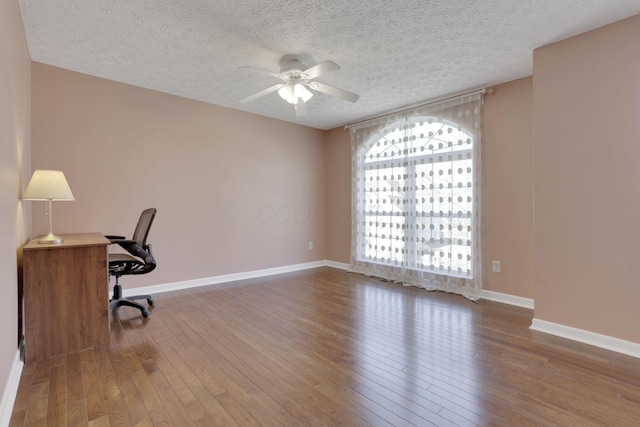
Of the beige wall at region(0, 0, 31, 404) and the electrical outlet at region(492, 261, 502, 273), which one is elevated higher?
the beige wall at region(0, 0, 31, 404)

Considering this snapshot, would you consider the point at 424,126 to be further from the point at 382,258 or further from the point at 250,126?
the point at 250,126

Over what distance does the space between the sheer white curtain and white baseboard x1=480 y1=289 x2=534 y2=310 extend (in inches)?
5.0

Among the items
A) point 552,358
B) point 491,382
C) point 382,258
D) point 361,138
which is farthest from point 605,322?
point 361,138

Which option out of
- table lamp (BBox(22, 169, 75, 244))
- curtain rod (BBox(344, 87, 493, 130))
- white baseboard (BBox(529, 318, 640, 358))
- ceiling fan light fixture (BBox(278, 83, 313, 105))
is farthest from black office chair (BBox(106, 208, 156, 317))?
white baseboard (BBox(529, 318, 640, 358))

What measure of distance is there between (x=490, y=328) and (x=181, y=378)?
2.52m

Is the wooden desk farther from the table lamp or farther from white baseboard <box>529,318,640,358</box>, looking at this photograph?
white baseboard <box>529,318,640,358</box>

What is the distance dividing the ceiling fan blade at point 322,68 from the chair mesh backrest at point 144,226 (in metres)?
1.98

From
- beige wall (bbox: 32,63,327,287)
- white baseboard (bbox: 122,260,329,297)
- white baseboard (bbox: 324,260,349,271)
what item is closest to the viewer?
beige wall (bbox: 32,63,327,287)

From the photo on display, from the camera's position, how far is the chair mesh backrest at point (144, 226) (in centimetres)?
299

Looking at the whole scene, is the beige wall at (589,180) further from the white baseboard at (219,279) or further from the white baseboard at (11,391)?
the white baseboard at (11,391)

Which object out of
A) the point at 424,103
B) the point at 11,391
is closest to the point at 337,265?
the point at 424,103

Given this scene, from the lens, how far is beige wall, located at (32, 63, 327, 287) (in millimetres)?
3205

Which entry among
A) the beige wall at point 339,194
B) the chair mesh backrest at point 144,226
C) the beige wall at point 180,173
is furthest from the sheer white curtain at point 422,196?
the chair mesh backrest at point 144,226

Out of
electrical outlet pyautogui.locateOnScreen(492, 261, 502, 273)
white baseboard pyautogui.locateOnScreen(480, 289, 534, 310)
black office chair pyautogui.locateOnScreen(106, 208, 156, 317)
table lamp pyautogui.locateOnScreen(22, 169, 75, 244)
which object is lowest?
white baseboard pyautogui.locateOnScreen(480, 289, 534, 310)
